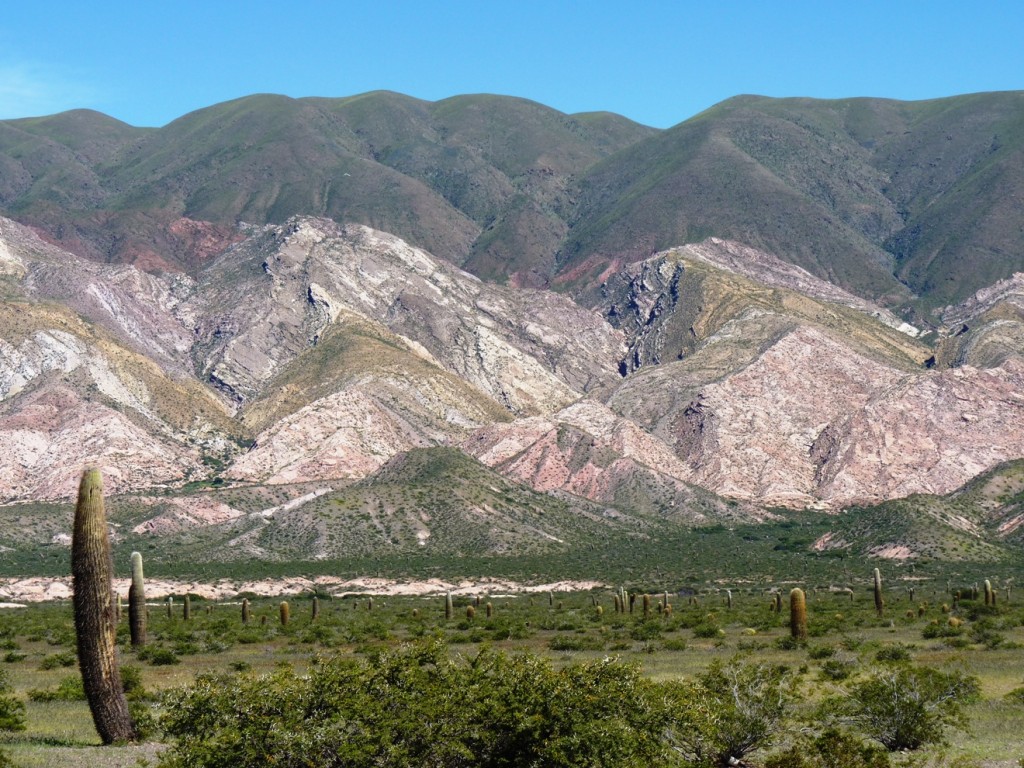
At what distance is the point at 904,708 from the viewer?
A: 87.8ft

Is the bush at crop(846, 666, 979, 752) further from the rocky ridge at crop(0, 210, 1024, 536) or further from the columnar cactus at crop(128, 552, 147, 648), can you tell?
the rocky ridge at crop(0, 210, 1024, 536)

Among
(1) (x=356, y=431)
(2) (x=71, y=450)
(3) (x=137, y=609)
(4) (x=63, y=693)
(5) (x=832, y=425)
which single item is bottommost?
(4) (x=63, y=693)

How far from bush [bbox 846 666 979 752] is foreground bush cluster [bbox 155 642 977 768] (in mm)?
3897

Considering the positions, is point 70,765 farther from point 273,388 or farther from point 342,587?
point 273,388

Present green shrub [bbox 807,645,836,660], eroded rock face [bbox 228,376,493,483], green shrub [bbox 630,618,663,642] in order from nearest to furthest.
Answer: green shrub [bbox 807,645,836,660] < green shrub [bbox 630,618,663,642] < eroded rock face [bbox 228,376,493,483]

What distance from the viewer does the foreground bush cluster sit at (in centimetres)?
1898

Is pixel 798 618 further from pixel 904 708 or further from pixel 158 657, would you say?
pixel 158 657

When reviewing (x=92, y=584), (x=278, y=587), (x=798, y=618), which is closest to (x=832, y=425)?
(x=278, y=587)

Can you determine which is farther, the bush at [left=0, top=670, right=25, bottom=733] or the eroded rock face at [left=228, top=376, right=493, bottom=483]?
the eroded rock face at [left=228, top=376, right=493, bottom=483]

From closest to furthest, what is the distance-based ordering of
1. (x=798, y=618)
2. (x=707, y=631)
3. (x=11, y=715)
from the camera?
1. (x=11, y=715)
2. (x=798, y=618)
3. (x=707, y=631)

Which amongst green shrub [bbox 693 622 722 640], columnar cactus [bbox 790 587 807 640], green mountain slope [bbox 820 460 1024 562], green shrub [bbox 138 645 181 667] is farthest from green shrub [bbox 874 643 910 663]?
green mountain slope [bbox 820 460 1024 562]

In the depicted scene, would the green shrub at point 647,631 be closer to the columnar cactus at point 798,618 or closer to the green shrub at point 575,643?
the green shrub at point 575,643

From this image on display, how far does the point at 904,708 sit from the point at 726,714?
4618mm

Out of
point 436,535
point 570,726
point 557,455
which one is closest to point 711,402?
point 557,455
